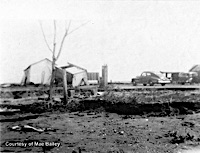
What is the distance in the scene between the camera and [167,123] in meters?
6.54

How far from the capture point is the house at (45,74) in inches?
847

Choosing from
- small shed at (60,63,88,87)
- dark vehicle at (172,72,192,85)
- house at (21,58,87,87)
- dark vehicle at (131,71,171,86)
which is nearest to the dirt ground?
dark vehicle at (131,71,171,86)

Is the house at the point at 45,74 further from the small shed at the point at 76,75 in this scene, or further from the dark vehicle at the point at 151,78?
the dark vehicle at the point at 151,78

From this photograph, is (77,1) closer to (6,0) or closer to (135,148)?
(6,0)

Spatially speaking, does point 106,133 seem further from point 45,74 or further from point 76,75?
point 45,74

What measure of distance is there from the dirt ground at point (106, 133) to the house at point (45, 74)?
1373cm

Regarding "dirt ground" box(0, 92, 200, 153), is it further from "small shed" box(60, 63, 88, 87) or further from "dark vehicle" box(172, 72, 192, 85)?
"dark vehicle" box(172, 72, 192, 85)

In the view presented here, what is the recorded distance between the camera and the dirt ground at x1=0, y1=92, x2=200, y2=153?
471 centimetres

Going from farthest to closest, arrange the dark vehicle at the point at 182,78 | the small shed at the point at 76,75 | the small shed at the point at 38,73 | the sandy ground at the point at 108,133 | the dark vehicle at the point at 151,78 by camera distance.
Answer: the dark vehicle at the point at 182,78
the small shed at the point at 76,75
the small shed at the point at 38,73
the dark vehicle at the point at 151,78
the sandy ground at the point at 108,133

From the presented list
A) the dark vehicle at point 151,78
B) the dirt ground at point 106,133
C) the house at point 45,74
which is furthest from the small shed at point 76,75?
the dirt ground at point 106,133

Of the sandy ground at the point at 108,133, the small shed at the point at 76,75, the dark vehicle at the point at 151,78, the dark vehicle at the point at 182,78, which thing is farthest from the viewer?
the dark vehicle at the point at 182,78

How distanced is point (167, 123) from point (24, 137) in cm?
374

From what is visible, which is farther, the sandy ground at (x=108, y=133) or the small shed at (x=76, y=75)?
the small shed at (x=76, y=75)

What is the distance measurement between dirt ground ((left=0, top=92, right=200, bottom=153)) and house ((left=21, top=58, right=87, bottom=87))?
45.0ft
